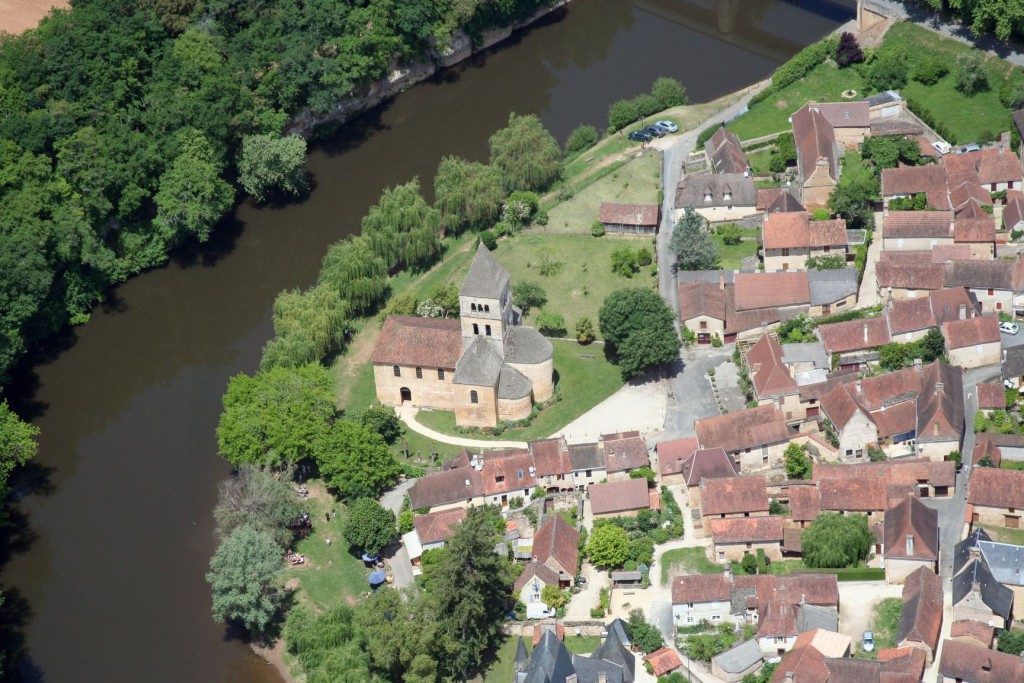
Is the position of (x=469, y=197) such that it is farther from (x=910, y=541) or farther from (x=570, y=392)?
(x=910, y=541)

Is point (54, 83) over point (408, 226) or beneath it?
over

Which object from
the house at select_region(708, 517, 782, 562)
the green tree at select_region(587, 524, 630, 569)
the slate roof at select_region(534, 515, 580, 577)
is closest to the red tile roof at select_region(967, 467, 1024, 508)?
the house at select_region(708, 517, 782, 562)

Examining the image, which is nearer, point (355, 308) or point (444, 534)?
point (444, 534)

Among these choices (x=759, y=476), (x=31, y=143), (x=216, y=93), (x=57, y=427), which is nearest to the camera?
(x=759, y=476)

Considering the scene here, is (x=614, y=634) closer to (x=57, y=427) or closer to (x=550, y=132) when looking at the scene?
(x=57, y=427)

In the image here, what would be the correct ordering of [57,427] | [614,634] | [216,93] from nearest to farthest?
[614,634] < [57,427] < [216,93]

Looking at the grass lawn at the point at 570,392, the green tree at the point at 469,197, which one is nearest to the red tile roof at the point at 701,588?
the grass lawn at the point at 570,392

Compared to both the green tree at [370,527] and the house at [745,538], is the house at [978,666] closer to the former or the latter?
the house at [745,538]

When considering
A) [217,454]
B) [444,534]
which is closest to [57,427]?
[217,454]
